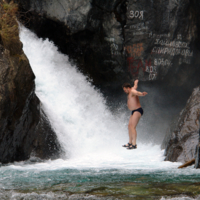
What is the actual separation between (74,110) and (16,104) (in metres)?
4.05

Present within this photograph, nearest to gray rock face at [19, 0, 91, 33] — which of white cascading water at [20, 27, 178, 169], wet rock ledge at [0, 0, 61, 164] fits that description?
white cascading water at [20, 27, 178, 169]

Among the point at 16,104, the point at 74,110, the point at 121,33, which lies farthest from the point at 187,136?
the point at 121,33

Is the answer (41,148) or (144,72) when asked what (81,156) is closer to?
(41,148)

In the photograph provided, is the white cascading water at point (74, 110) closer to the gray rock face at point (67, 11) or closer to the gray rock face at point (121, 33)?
the gray rock face at point (121, 33)

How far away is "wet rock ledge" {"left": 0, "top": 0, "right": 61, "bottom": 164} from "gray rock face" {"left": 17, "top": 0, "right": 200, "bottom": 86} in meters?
4.35

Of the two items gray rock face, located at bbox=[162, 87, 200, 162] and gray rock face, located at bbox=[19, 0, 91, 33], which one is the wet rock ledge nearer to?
gray rock face, located at bbox=[162, 87, 200, 162]

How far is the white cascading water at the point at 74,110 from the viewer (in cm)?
918

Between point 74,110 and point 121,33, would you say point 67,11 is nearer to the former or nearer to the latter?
point 121,33

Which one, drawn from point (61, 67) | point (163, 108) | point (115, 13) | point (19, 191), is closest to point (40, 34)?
point (61, 67)

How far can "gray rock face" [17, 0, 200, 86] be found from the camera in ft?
38.4

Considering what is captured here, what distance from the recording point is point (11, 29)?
7.08 metres

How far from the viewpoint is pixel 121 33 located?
12211 millimetres

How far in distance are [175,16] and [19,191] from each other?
36.7ft

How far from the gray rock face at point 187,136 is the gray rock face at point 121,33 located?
4.70 m
